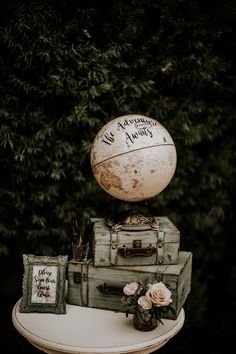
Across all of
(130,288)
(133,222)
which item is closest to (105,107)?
(133,222)

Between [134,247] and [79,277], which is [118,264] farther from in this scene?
[79,277]

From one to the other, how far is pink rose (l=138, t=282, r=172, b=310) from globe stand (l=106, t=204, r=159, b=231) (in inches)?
14.5

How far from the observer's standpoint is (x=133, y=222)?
2.24 meters

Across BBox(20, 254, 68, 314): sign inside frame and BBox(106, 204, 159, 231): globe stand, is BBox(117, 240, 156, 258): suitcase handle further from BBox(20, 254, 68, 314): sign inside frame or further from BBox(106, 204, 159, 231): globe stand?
BBox(20, 254, 68, 314): sign inside frame

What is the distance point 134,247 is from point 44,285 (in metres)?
0.51

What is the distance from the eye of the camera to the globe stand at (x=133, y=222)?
2189mm

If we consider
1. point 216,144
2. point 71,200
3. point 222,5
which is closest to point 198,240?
point 216,144

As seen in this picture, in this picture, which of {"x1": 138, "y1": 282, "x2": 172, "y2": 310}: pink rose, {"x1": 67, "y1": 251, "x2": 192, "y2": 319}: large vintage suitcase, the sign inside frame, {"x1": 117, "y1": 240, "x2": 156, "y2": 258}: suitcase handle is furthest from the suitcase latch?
{"x1": 138, "y1": 282, "x2": 172, "y2": 310}: pink rose

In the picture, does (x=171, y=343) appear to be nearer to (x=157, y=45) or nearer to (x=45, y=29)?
(x=157, y=45)

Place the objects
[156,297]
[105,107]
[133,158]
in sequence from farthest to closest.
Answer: [105,107], [133,158], [156,297]

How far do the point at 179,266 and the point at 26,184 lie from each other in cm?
153

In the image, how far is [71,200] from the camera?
10.8 feet

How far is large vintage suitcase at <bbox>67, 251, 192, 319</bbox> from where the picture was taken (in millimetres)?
2086

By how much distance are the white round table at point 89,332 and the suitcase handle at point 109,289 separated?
0.10m
